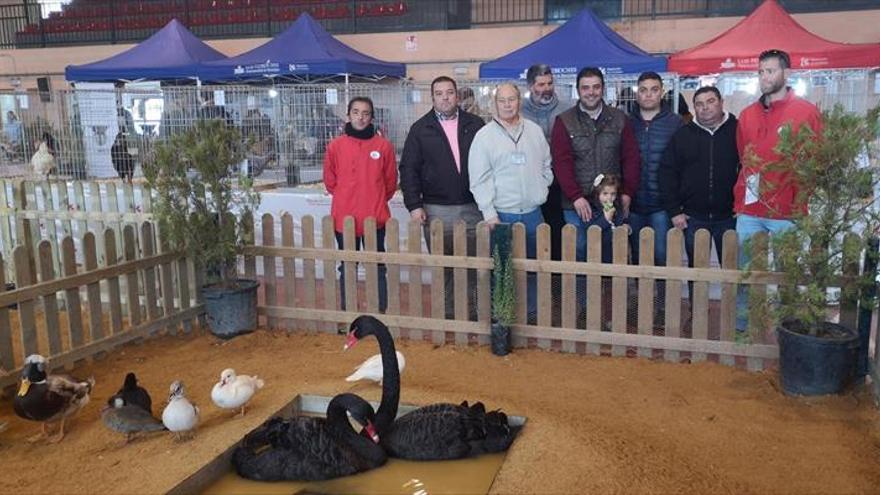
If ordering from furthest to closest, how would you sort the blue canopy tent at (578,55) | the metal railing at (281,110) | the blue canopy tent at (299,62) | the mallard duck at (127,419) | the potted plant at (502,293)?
1. the blue canopy tent at (299,62)
2. the blue canopy tent at (578,55)
3. the metal railing at (281,110)
4. the potted plant at (502,293)
5. the mallard duck at (127,419)

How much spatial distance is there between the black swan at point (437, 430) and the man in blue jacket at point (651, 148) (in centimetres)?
248

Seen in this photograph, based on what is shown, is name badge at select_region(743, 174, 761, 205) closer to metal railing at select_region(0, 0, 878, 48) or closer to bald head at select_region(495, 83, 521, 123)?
bald head at select_region(495, 83, 521, 123)

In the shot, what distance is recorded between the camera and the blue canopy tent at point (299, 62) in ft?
43.3

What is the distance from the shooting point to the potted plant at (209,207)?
6180mm

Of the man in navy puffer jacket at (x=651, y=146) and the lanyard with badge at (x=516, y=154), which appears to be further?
the man in navy puffer jacket at (x=651, y=146)

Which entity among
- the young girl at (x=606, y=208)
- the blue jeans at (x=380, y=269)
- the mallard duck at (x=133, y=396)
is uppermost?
the young girl at (x=606, y=208)

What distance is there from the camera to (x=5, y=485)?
3.88 meters

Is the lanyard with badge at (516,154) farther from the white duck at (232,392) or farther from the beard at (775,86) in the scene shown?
the white duck at (232,392)

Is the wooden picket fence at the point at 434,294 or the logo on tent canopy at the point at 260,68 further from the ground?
the logo on tent canopy at the point at 260,68

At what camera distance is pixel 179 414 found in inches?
163

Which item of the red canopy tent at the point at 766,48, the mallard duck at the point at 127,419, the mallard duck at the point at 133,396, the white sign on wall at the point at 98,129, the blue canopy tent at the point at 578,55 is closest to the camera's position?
the mallard duck at the point at 127,419

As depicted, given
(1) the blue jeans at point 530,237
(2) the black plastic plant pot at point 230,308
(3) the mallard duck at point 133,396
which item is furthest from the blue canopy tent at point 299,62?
(3) the mallard duck at point 133,396

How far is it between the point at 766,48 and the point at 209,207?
8788 millimetres

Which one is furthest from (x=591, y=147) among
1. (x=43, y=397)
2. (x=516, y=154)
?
(x=43, y=397)
